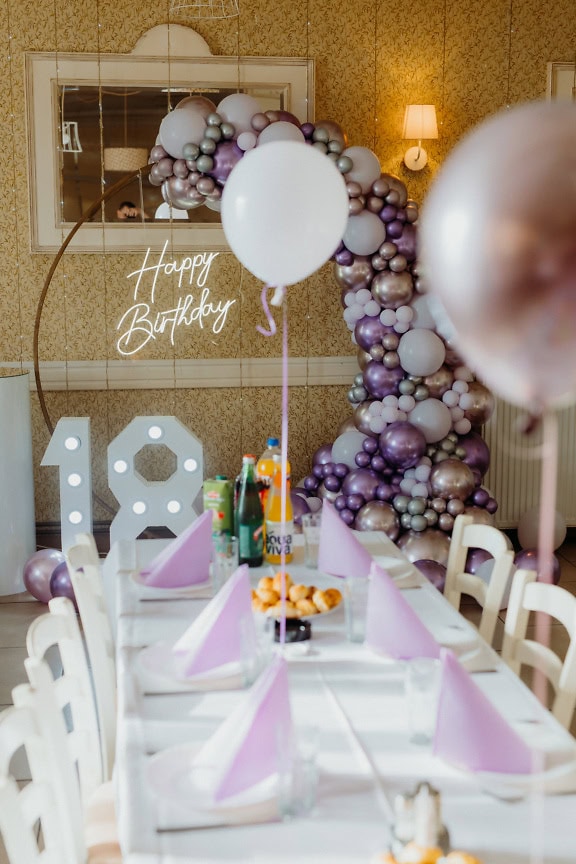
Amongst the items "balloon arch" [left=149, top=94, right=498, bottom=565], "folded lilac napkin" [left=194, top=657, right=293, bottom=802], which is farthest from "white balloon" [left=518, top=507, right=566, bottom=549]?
"folded lilac napkin" [left=194, top=657, right=293, bottom=802]

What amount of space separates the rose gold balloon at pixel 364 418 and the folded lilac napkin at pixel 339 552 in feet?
6.13

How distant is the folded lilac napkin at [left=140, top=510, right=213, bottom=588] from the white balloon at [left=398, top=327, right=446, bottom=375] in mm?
1941

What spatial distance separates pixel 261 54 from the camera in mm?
5105

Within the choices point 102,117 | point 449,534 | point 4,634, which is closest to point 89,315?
point 102,117

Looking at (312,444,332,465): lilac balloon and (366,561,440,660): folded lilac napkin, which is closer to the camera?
(366,561,440,660): folded lilac napkin

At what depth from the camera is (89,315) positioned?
5219 mm

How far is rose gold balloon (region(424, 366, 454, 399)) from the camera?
14.9 feet

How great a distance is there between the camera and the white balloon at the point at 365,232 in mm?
4359

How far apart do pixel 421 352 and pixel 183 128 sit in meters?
1.39

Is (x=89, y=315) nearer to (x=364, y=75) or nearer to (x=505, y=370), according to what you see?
(x=364, y=75)

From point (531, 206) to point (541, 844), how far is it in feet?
3.01

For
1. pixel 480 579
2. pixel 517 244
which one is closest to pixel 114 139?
pixel 480 579

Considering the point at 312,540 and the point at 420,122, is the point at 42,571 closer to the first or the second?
the point at 312,540

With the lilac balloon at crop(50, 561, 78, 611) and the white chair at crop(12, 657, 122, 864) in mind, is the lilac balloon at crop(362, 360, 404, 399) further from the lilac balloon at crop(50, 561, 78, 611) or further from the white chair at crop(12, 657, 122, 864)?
the white chair at crop(12, 657, 122, 864)
